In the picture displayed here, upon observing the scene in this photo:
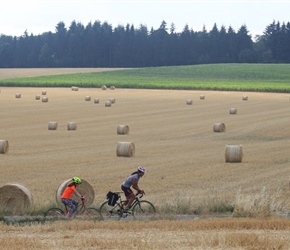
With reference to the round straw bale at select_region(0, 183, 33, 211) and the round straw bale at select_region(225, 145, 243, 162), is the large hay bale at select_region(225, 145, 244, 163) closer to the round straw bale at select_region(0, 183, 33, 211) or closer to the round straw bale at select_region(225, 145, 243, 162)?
the round straw bale at select_region(225, 145, 243, 162)

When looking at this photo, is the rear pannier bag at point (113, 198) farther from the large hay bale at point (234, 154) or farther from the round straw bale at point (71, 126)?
the round straw bale at point (71, 126)

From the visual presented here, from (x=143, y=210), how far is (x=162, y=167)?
972 centimetres

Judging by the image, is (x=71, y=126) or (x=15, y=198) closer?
(x=15, y=198)

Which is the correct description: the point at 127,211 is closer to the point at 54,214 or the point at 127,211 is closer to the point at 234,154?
the point at 54,214

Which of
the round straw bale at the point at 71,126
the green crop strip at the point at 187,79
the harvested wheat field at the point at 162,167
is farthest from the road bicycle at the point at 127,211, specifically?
the green crop strip at the point at 187,79

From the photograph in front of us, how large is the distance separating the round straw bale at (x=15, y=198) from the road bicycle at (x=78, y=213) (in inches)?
48.5

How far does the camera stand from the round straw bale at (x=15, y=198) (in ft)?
68.0

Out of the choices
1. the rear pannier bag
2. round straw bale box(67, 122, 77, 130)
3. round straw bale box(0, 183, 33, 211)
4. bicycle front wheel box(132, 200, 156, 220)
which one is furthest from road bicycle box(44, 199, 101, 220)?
round straw bale box(67, 122, 77, 130)

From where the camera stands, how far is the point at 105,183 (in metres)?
25.5

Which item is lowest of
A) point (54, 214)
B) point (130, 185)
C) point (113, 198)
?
point (54, 214)

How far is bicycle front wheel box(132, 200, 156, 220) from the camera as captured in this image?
1941cm

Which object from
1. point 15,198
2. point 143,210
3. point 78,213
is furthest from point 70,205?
point 15,198

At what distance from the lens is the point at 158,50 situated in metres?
171

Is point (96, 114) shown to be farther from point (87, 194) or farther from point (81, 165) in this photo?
point (87, 194)
